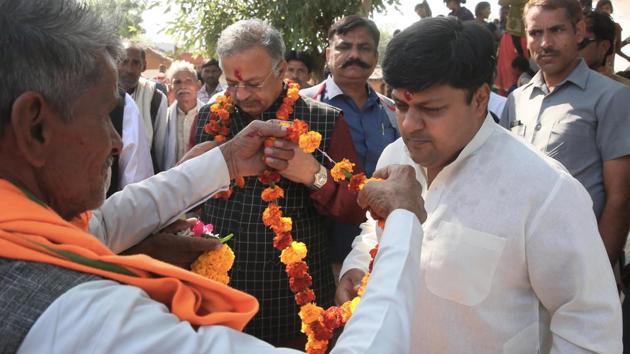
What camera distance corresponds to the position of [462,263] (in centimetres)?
212

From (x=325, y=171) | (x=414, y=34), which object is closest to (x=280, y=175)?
(x=325, y=171)

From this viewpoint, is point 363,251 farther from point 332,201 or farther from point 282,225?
point 282,225

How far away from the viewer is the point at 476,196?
2.17 metres

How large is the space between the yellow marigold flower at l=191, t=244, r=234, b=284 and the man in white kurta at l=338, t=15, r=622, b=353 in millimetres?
860

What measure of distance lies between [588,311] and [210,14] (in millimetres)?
11537

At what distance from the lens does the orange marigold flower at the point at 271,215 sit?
3.12 meters

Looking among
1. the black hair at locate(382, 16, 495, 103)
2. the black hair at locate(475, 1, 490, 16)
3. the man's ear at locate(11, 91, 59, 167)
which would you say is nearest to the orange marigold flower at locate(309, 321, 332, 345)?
the black hair at locate(382, 16, 495, 103)

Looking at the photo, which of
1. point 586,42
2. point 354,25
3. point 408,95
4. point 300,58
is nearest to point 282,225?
point 408,95

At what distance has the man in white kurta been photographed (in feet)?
6.41

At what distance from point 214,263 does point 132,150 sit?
2.59 meters

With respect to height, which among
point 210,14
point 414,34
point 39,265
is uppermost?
point 414,34

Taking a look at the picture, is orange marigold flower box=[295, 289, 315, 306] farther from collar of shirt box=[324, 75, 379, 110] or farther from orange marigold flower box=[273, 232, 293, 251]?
collar of shirt box=[324, 75, 379, 110]

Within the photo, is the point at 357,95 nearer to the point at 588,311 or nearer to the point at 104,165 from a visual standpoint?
the point at 588,311

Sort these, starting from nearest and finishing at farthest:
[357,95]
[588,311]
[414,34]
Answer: [588,311] < [414,34] < [357,95]
